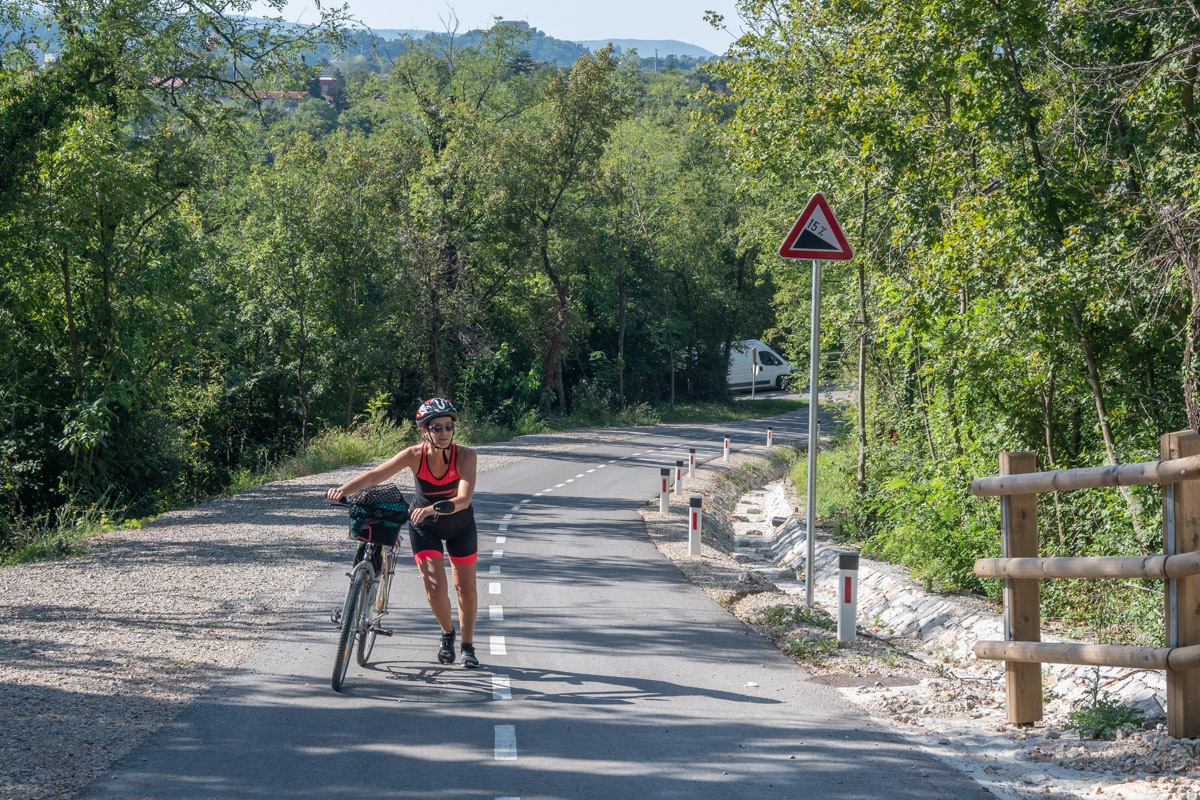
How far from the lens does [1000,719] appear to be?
6.19 m

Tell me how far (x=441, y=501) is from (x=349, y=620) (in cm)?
→ 94

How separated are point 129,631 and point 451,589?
303cm

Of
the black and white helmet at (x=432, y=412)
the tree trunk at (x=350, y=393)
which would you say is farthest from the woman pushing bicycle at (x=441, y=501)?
the tree trunk at (x=350, y=393)

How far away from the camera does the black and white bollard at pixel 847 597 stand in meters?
8.05

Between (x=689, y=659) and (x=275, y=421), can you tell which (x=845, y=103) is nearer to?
(x=689, y=659)

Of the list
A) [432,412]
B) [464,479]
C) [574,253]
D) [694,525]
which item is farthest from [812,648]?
[574,253]

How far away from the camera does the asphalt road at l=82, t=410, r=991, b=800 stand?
4.93m

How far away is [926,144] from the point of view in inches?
485

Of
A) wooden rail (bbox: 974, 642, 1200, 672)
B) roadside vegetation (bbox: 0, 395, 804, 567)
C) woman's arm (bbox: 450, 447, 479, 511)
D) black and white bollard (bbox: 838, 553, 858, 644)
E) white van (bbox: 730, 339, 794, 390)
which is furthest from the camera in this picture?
white van (bbox: 730, 339, 794, 390)

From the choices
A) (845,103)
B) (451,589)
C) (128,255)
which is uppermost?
(845,103)

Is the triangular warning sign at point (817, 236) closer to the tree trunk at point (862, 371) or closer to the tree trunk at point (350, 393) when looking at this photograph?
the tree trunk at point (862, 371)

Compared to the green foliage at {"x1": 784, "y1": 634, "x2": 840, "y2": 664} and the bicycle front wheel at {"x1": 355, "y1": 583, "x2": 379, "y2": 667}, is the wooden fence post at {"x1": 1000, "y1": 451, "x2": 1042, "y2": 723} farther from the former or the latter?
the bicycle front wheel at {"x1": 355, "y1": 583, "x2": 379, "y2": 667}

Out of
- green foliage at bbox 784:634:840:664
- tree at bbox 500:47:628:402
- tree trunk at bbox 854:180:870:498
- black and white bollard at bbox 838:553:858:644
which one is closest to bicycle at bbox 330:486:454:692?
green foliage at bbox 784:634:840:664

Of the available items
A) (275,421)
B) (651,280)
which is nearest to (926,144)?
(275,421)
